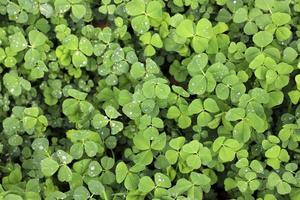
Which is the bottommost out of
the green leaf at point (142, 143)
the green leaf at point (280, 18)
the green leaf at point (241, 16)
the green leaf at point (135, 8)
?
the green leaf at point (142, 143)

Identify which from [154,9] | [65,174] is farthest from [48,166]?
[154,9]

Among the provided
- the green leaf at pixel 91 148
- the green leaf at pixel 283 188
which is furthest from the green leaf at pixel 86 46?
the green leaf at pixel 283 188

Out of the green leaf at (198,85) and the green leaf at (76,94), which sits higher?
the green leaf at (198,85)

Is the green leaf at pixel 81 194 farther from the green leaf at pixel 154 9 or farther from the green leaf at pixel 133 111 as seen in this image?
Answer: the green leaf at pixel 154 9

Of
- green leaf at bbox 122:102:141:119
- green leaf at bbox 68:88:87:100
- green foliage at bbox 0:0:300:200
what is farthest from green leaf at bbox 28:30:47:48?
green leaf at bbox 122:102:141:119

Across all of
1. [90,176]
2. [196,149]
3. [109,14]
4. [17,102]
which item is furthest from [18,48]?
[196,149]

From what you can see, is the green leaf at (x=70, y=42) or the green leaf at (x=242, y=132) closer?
the green leaf at (x=242, y=132)

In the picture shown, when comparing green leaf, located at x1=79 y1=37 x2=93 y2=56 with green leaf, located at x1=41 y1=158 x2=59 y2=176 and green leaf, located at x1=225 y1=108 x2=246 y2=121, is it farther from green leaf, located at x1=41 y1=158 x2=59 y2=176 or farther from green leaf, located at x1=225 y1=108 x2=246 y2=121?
green leaf, located at x1=225 y1=108 x2=246 y2=121
